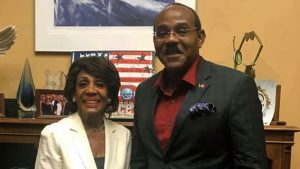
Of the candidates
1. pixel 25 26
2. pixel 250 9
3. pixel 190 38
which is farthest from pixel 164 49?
pixel 25 26

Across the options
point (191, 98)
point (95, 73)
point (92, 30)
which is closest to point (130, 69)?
point (92, 30)

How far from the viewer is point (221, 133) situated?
4.73ft

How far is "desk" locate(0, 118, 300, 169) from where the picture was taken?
6.61 ft

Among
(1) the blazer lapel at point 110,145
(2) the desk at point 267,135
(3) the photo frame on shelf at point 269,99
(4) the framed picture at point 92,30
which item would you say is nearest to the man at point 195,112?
(1) the blazer lapel at point 110,145

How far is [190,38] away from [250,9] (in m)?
1.02

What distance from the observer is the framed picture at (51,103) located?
2264mm

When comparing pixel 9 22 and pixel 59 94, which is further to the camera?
pixel 9 22

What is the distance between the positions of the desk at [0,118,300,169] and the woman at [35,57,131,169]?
0.93 feet

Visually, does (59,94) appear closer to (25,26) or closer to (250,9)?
(25,26)

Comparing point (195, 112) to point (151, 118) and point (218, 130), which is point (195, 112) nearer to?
point (218, 130)

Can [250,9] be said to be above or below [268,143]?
above

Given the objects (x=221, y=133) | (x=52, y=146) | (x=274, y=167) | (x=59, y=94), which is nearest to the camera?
(x=221, y=133)

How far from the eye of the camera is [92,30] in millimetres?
2463

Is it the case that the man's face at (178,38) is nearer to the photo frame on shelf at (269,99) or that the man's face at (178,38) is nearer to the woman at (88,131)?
the woman at (88,131)
